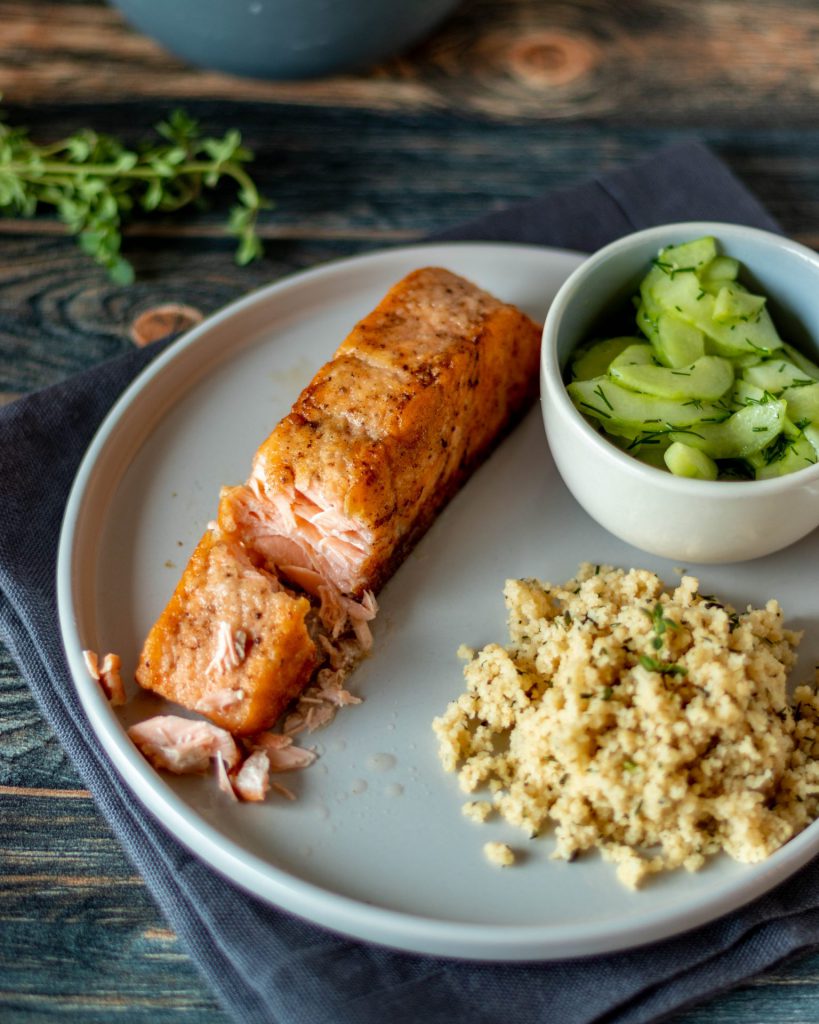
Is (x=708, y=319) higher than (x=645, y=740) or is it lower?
higher

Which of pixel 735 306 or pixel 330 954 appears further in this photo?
pixel 735 306

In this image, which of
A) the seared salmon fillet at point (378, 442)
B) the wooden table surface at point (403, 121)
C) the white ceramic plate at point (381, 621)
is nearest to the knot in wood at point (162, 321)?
the wooden table surface at point (403, 121)

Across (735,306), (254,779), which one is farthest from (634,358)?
(254,779)

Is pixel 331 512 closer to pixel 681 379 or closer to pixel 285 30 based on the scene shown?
pixel 681 379

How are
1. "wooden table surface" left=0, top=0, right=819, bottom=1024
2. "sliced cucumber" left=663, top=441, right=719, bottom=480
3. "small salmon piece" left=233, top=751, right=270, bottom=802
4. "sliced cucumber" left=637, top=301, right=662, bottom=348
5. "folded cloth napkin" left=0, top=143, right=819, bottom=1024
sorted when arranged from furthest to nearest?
"wooden table surface" left=0, top=0, right=819, bottom=1024 → "sliced cucumber" left=637, top=301, right=662, bottom=348 → "sliced cucumber" left=663, top=441, right=719, bottom=480 → "small salmon piece" left=233, top=751, right=270, bottom=802 → "folded cloth napkin" left=0, top=143, right=819, bottom=1024

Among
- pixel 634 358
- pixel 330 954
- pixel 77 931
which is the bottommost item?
pixel 77 931

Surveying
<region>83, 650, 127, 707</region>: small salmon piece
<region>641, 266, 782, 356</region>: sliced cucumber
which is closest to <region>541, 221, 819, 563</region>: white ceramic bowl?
<region>641, 266, 782, 356</region>: sliced cucumber

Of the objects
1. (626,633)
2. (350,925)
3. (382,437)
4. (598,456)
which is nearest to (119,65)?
(382,437)

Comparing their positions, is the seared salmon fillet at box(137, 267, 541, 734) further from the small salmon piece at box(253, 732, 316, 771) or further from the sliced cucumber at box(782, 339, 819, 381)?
the sliced cucumber at box(782, 339, 819, 381)
